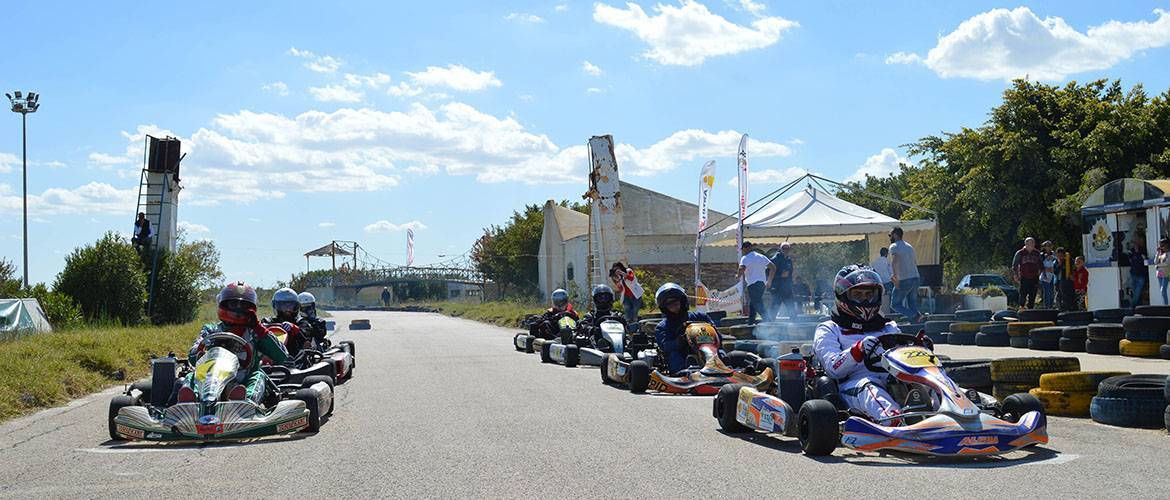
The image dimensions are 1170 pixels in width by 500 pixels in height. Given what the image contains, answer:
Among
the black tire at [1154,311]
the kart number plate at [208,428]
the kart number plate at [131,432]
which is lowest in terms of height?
the kart number plate at [131,432]

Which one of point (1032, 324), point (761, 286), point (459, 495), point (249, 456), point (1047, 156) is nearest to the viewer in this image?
point (459, 495)

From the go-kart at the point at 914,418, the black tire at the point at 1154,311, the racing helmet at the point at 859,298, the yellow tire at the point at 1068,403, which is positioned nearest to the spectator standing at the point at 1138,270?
the black tire at the point at 1154,311

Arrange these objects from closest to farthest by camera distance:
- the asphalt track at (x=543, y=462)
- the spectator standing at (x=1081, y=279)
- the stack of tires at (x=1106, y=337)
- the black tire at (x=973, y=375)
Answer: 1. the asphalt track at (x=543, y=462)
2. the black tire at (x=973, y=375)
3. the stack of tires at (x=1106, y=337)
4. the spectator standing at (x=1081, y=279)

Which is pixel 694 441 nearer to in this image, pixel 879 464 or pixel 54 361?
pixel 879 464

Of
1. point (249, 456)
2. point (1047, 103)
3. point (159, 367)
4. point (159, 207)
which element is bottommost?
point (249, 456)

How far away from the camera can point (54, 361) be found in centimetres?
1412

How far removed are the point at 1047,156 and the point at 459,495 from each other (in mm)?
27830

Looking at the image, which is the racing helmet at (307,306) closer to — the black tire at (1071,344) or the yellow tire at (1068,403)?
the yellow tire at (1068,403)

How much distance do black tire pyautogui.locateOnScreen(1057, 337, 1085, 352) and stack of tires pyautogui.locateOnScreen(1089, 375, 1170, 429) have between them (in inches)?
243

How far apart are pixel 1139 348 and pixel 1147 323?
0.35 meters

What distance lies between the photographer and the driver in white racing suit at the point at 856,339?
24.8 ft

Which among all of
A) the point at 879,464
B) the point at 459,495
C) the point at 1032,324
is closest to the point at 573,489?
the point at 459,495

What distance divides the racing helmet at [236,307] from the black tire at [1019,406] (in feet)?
22.3

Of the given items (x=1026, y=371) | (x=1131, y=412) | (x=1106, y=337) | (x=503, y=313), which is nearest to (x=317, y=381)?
(x=1026, y=371)
